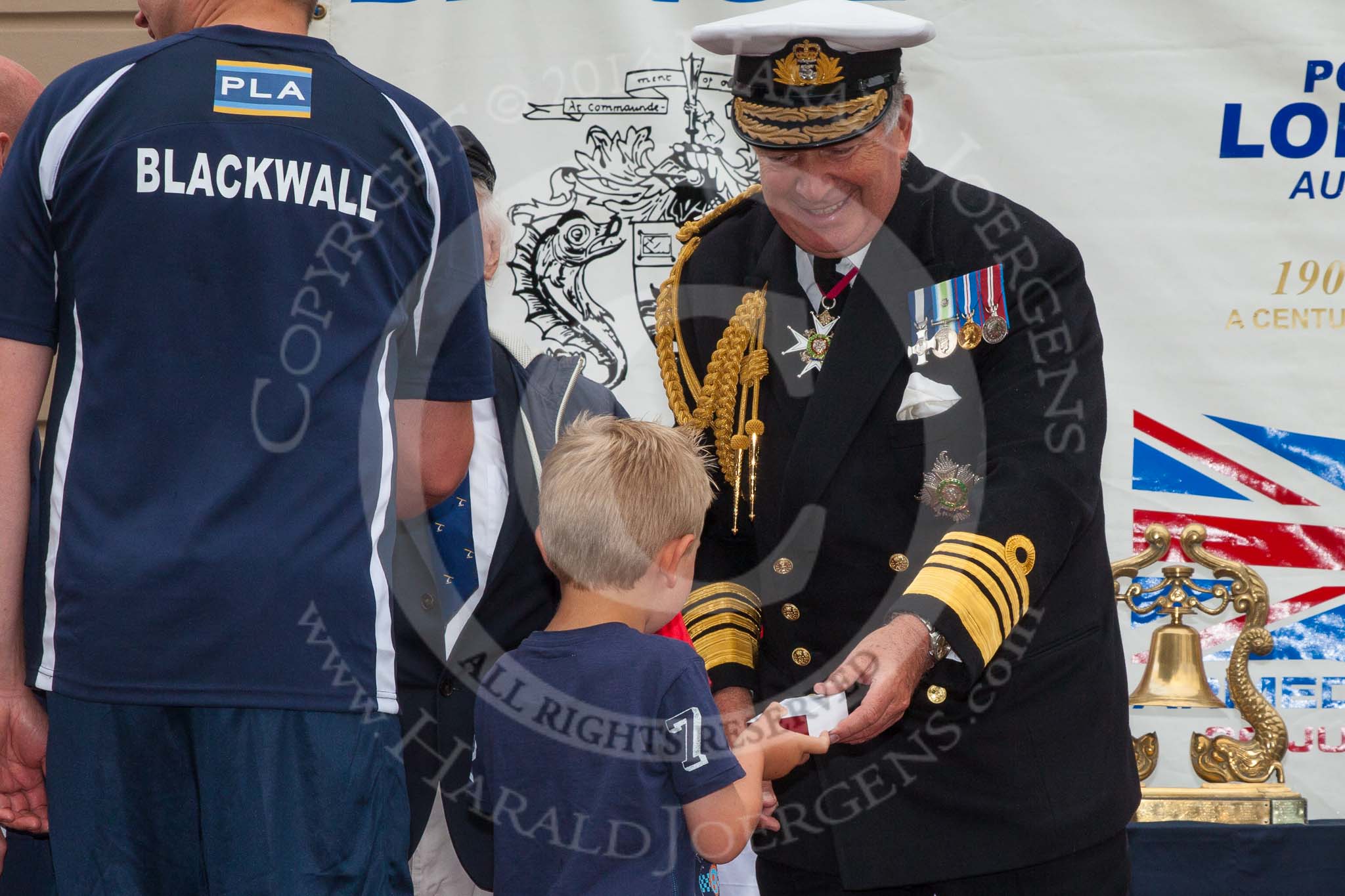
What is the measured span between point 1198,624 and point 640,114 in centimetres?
187

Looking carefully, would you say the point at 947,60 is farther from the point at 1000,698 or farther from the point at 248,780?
the point at 248,780

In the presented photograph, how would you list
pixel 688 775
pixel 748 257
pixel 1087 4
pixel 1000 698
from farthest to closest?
pixel 1087 4 < pixel 748 257 < pixel 1000 698 < pixel 688 775

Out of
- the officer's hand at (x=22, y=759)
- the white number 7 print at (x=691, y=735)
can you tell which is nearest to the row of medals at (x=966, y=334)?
the white number 7 print at (x=691, y=735)

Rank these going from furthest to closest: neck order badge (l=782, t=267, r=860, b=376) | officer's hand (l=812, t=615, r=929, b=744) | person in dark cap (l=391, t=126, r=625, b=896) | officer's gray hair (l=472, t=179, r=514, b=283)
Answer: officer's gray hair (l=472, t=179, r=514, b=283) → person in dark cap (l=391, t=126, r=625, b=896) → neck order badge (l=782, t=267, r=860, b=376) → officer's hand (l=812, t=615, r=929, b=744)

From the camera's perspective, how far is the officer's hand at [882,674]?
1.86 metres

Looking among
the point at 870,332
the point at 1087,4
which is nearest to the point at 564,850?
the point at 870,332

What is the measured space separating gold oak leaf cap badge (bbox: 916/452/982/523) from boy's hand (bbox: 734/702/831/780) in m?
0.38

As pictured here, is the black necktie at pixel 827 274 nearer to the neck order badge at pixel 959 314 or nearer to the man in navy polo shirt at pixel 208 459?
the neck order badge at pixel 959 314

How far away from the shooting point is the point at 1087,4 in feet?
10.9

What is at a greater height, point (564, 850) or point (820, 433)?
point (820, 433)

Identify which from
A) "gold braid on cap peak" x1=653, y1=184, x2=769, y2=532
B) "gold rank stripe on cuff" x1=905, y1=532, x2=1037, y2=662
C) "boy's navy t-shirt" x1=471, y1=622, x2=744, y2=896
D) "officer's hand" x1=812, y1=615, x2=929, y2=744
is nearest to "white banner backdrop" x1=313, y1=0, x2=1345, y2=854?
"gold braid on cap peak" x1=653, y1=184, x2=769, y2=532

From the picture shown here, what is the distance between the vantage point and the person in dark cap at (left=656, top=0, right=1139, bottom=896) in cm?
204

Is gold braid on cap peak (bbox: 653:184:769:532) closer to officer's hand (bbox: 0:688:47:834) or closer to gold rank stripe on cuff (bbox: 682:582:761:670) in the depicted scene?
gold rank stripe on cuff (bbox: 682:582:761:670)

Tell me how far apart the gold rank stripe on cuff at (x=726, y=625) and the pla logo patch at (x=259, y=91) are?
Result: 1064 millimetres
